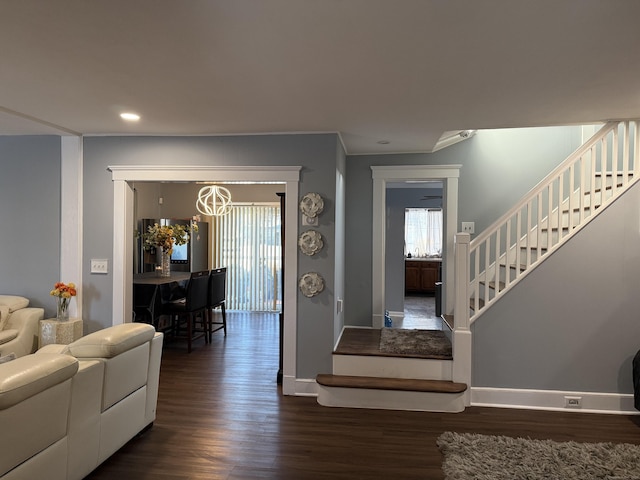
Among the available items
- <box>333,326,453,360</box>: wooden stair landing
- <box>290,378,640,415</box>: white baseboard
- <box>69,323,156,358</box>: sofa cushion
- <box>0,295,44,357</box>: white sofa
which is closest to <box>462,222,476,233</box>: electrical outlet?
<box>333,326,453,360</box>: wooden stair landing

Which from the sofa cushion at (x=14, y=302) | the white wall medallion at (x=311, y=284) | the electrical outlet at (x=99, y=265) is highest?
the electrical outlet at (x=99, y=265)

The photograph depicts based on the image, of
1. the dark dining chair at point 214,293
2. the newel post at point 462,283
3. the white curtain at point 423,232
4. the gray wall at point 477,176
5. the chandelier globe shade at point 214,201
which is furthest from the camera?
the white curtain at point 423,232

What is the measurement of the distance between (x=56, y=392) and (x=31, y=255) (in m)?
2.74

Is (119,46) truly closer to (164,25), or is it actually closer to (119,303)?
(164,25)

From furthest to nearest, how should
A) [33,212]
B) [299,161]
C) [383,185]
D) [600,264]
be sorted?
[383,185], [33,212], [299,161], [600,264]

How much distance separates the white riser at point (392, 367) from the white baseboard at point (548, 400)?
329 mm

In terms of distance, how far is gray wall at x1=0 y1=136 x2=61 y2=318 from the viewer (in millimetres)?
4133

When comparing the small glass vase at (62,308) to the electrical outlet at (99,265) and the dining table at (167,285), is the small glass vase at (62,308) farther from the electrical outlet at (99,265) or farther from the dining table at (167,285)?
the dining table at (167,285)

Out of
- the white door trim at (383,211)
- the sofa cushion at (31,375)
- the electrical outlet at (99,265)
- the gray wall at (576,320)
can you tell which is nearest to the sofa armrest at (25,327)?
the electrical outlet at (99,265)

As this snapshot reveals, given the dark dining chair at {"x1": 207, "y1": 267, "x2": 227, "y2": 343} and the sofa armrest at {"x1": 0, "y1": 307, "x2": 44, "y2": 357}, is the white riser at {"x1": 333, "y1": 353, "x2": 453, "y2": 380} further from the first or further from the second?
the sofa armrest at {"x1": 0, "y1": 307, "x2": 44, "y2": 357}

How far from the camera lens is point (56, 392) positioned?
2.00 m

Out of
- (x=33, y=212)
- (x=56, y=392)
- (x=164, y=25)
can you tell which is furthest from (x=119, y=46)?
(x=33, y=212)

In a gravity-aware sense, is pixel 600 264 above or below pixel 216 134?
below

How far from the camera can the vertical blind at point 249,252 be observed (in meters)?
7.93
